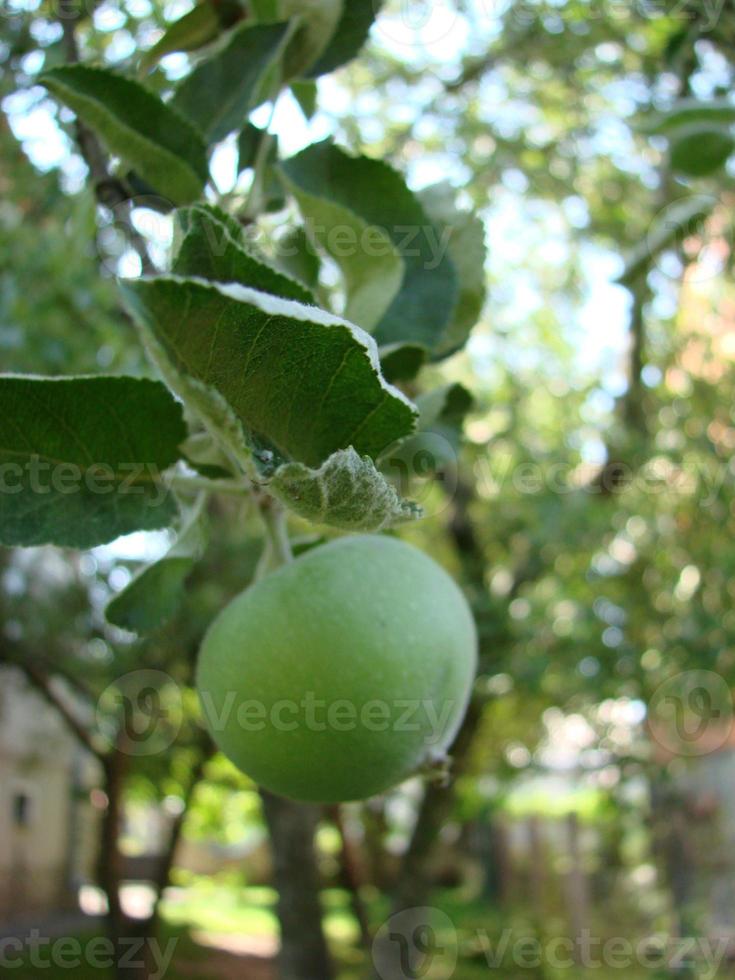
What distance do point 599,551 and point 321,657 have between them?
11.6 ft

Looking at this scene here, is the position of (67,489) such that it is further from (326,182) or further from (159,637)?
(159,637)

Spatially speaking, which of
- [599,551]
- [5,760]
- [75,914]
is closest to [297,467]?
[599,551]

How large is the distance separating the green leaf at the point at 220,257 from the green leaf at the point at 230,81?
1.41 feet

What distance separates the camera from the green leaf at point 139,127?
920 millimetres

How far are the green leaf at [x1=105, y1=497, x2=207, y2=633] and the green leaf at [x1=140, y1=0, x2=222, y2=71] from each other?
1.67 feet

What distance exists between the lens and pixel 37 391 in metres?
0.78

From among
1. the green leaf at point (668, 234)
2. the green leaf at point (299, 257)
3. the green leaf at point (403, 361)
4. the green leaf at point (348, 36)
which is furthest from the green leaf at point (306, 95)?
the green leaf at point (668, 234)

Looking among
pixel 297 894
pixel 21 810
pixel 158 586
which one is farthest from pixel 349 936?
pixel 158 586

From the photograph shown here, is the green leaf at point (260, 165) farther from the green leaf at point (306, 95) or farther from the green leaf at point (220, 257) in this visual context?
the green leaf at point (220, 257)

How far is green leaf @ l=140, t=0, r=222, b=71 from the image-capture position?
3.60 feet

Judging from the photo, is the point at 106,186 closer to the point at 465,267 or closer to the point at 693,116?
the point at 465,267

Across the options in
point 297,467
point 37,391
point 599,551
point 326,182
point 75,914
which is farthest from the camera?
point 75,914

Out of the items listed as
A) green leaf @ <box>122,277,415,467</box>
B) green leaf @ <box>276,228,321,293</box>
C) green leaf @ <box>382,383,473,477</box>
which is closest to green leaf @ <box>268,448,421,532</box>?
green leaf @ <box>122,277,415,467</box>


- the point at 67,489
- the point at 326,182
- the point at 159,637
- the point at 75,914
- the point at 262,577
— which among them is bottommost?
the point at 75,914
